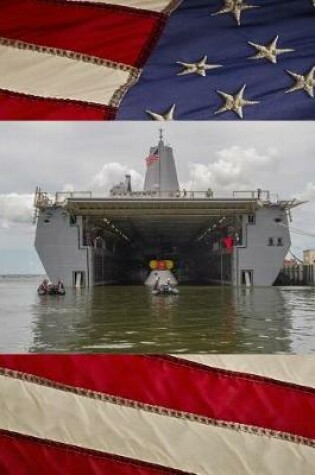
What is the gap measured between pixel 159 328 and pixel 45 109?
28.6 ft

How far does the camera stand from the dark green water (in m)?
9.51

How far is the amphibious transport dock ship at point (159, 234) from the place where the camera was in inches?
503

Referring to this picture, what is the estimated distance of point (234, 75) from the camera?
380cm

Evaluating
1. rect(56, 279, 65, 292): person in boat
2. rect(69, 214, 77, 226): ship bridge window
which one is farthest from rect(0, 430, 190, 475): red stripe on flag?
rect(56, 279, 65, 292): person in boat

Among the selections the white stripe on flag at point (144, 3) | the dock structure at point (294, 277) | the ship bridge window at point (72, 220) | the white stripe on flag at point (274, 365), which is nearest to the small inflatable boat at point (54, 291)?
the ship bridge window at point (72, 220)

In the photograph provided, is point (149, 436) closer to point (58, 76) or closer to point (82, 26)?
point (58, 76)

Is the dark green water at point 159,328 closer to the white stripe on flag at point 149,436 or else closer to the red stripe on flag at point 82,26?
the white stripe on flag at point 149,436

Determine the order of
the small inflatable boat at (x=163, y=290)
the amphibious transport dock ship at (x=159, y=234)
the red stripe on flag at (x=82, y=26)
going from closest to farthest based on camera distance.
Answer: the red stripe on flag at (x=82, y=26) < the amphibious transport dock ship at (x=159, y=234) < the small inflatable boat at (x=163, y=290)

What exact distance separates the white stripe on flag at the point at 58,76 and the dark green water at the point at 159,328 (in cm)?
343

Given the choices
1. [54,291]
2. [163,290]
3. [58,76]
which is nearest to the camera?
[58,76]

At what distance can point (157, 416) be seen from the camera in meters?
3.47

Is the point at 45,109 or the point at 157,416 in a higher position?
the point at 45,109

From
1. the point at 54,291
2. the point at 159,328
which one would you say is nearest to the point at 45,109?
the point at 159,328

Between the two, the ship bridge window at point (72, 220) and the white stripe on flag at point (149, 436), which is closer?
the white stripe on flag at point (149, 436)
